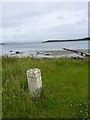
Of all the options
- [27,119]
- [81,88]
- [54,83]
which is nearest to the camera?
[27,119]

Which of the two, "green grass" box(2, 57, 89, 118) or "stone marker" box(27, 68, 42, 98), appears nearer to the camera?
"green grass" box(2, 57, 89, 118)

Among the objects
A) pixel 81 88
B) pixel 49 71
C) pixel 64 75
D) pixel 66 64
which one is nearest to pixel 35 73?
pixel 81 88

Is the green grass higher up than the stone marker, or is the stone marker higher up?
the stone marker

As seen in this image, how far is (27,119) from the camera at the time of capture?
→ 616 centimetres

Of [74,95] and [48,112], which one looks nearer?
[48,112]

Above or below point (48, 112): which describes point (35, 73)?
above

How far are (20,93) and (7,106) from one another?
806 millimetres

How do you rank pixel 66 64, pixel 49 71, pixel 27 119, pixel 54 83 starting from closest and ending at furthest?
pixel 27 119, pixel 54 83, pixel 49 71, pixel 66 64

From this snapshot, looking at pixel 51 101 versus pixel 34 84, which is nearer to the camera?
pixel 51 101

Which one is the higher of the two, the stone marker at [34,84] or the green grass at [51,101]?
the stone marker at [34,84]

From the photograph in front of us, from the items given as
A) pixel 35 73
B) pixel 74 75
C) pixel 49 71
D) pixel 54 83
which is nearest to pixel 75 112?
pixel 35 73

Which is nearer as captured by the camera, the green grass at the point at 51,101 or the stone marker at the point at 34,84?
the green grass at the point at 51,101

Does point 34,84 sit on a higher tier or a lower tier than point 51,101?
higher

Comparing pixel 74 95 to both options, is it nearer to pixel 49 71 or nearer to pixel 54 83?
pixel 54 83
